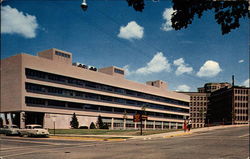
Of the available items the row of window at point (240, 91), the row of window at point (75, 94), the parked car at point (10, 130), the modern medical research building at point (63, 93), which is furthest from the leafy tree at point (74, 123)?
the row of window at point (240, 91)

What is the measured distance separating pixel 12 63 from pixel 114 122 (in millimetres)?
34651

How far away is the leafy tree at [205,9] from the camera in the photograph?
5.10m

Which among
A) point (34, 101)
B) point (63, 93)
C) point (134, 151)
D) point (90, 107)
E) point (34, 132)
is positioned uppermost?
point (63, 93)

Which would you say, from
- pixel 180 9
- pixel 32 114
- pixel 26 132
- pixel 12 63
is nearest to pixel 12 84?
pixel 12 63

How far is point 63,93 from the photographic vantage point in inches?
2384

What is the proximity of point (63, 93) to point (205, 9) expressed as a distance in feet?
190

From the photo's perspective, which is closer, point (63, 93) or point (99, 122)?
point (63, 93)

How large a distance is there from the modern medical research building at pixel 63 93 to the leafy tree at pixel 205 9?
32102mm

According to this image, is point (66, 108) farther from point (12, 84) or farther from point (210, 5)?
point (210, 5)

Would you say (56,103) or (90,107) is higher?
(56,103)

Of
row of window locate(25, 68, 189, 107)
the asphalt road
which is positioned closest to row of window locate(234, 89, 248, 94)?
row of window locate(25, 68, 189, 107)

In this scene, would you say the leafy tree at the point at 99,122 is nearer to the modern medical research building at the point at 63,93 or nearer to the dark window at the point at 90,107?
the modern medical research building at the point at 63,93

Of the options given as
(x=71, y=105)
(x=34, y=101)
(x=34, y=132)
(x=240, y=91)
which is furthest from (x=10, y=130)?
(x=240, y=91)

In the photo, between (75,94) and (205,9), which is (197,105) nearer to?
(75,94)
